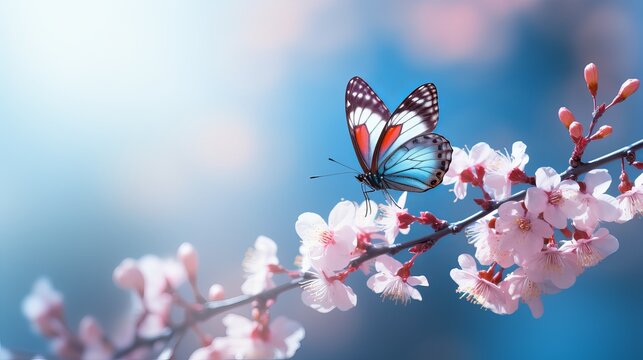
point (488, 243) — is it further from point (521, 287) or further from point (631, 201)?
point (631, 201)

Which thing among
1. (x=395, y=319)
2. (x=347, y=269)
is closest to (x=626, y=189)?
(x=347, y=269)

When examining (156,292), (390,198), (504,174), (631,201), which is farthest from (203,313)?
(631,201)

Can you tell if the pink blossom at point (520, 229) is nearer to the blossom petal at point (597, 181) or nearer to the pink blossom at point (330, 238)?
the blossom petal at point (597, 181)

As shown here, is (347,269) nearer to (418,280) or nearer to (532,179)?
(418,280)

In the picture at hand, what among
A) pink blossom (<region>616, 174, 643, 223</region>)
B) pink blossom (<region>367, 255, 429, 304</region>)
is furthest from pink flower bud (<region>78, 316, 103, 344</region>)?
pink blossom (<region>616, 174, 643, 223</region>)

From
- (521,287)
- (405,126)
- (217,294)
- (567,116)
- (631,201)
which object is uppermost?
(405,126)

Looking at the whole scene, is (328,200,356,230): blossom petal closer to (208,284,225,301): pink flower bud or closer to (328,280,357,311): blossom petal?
(328,280,357,311): blossom petal

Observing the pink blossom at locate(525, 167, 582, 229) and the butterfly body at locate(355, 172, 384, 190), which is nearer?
the pink blossom at locate(525, 167, 582, 229)

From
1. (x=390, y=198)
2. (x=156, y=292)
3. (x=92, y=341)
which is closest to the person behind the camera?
(x=92, y=341)
